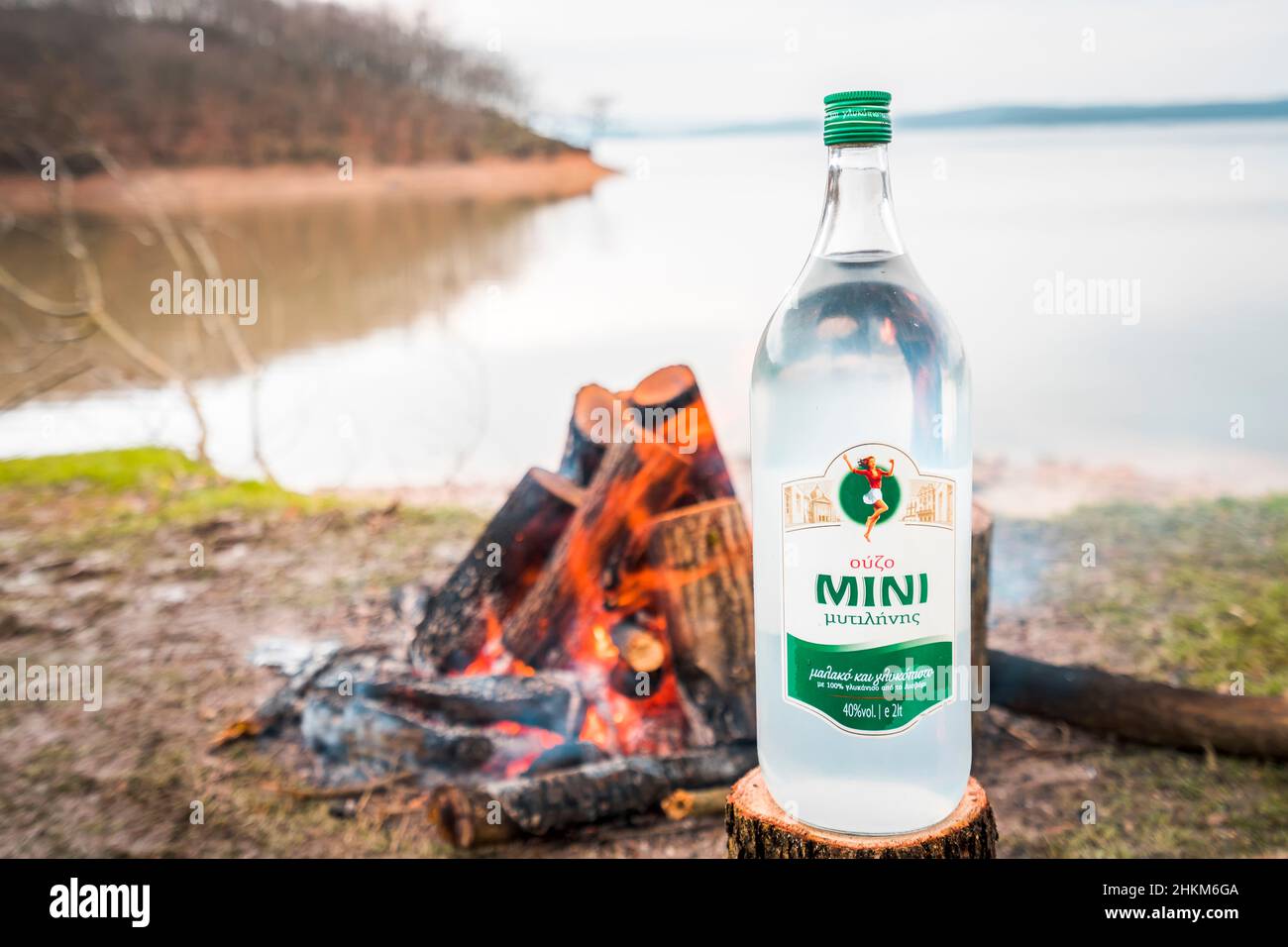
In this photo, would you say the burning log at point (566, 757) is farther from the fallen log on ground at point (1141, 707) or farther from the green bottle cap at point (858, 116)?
the green bottle cap at point (858, 116)

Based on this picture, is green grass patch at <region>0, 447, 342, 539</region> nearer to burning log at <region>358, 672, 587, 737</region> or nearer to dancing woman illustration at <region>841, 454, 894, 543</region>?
burning log at <region>358, 672, 587, 737</region>

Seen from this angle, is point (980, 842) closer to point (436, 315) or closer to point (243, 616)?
point (243, 616)

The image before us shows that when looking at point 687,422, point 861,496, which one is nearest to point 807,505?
point 861,496

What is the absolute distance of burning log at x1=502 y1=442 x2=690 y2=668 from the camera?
10.5 ft

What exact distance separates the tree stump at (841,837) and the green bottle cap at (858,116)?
1052 millimetres

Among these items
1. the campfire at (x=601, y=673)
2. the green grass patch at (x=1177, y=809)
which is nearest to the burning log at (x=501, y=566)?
the campfire at (x=601, y=673)

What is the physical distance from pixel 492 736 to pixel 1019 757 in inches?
60.6

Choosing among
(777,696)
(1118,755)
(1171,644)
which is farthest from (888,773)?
(1171,644)

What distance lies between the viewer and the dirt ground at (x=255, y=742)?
10.0 ft

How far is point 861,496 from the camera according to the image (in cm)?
164

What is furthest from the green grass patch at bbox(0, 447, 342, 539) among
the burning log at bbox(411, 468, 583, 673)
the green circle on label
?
the green circle on label

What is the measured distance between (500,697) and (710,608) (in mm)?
656

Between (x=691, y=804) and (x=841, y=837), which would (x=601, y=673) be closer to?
(x=691, y=804)

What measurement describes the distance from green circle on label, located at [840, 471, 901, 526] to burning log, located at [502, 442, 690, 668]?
1569 millimetres
